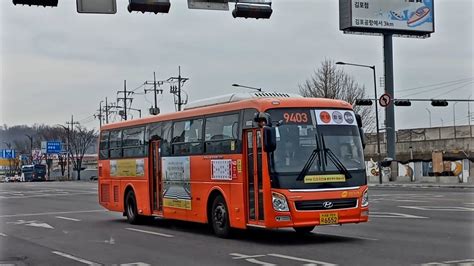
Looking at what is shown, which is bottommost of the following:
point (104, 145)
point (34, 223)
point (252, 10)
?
point (34, 223)

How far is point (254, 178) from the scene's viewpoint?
14383 millimetres

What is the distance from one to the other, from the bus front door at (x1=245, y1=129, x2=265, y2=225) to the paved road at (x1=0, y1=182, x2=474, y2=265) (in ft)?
2.01

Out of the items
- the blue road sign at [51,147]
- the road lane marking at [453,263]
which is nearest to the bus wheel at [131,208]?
the road lane marking at [453,263]

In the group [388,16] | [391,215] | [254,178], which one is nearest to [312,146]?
[254,178]

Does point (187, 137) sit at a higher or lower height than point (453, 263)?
higher

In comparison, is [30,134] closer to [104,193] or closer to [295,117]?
[104,193]

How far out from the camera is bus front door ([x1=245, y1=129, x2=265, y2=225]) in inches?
558

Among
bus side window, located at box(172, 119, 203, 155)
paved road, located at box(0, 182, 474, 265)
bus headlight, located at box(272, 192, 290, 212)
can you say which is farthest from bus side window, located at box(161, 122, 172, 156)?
bus headlight, located at box(272, 192, 290, 212)

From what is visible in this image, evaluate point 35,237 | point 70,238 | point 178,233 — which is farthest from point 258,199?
point 35,237

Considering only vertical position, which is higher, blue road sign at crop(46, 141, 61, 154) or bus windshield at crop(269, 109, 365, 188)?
blue road sign at crop(46, 141, 61, 154)

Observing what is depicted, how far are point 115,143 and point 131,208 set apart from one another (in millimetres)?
2468

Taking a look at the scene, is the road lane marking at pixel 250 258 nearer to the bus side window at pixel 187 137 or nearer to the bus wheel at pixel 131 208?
the bus side window at pixel 187 137

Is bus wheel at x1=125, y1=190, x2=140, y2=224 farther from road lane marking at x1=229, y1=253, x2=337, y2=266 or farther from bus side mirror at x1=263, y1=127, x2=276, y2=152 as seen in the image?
road lane marking at x1=229, y1=253, x2=337, y2=266

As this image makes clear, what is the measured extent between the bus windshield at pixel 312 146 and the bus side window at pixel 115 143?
8.60m
